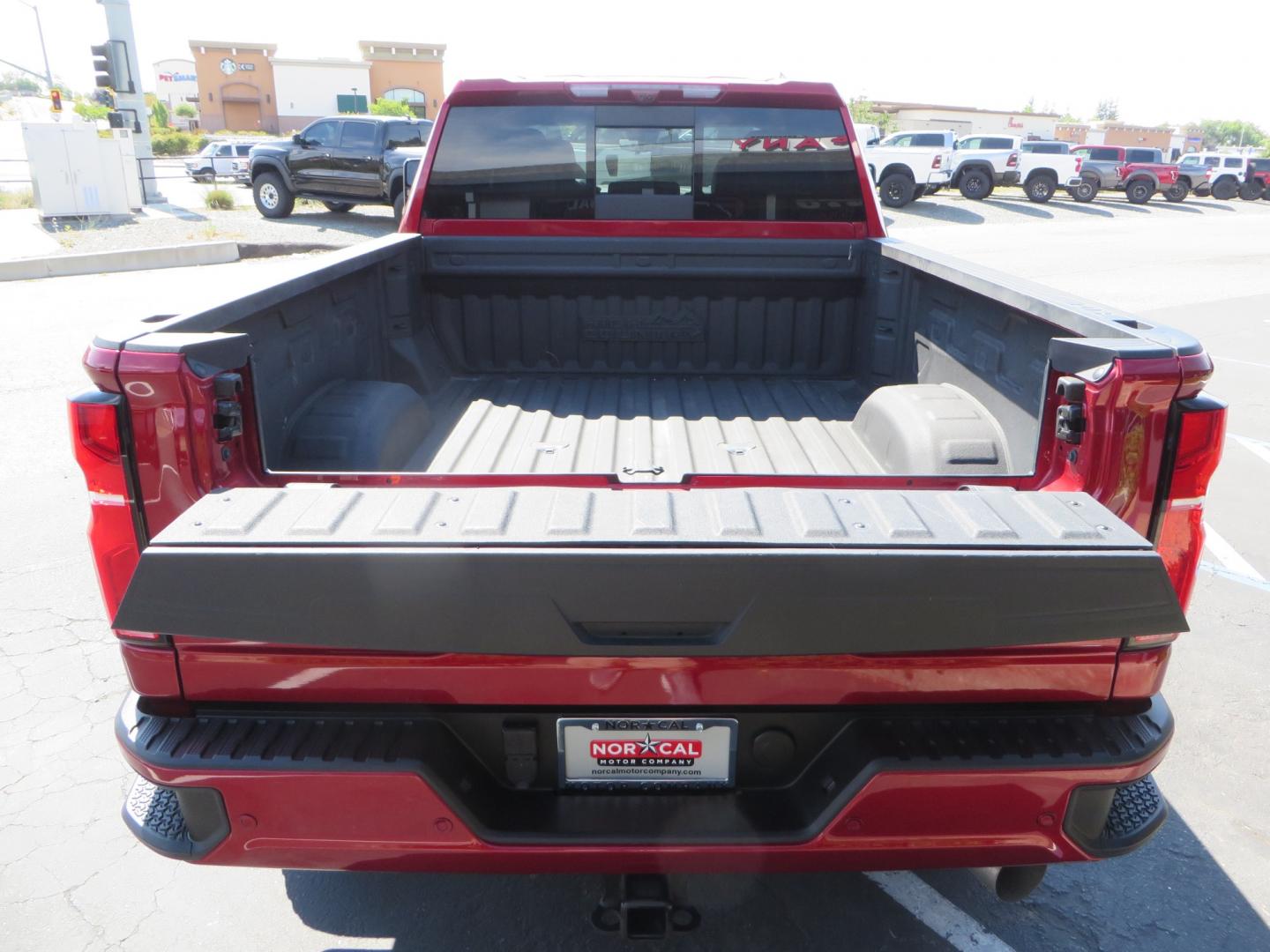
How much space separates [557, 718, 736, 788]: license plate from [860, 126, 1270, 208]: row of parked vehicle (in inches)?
979

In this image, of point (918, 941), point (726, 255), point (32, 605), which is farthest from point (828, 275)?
point (32, 605)

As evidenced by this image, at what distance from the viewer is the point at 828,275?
4383 millimetres

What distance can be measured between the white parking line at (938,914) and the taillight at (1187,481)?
1059 millimetres

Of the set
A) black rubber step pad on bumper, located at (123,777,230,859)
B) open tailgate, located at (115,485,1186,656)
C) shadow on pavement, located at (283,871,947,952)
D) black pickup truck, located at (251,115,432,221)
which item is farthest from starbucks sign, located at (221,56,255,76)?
open tailgate, located at (115,485,1186,656)

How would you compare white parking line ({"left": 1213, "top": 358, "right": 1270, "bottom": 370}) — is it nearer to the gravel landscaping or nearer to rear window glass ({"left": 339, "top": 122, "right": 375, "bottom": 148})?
the gravel landscaping

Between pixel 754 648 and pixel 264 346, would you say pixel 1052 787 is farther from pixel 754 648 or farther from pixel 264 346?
pixel 264 346

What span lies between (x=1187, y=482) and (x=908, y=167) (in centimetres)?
2604

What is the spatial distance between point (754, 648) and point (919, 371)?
2347 millimetres

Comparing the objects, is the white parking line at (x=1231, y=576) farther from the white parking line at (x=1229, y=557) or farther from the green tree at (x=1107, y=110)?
the green tree at (x=1107, y=110)

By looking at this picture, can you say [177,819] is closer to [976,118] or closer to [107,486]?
[107,486]

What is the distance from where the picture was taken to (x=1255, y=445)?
702 cm

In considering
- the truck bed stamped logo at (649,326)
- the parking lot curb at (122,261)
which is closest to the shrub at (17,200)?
the parking lot curb at (122,261)

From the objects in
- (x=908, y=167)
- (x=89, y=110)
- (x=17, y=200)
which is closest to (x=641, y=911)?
(x=17, y=200)

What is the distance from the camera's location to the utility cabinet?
17.8 meters
